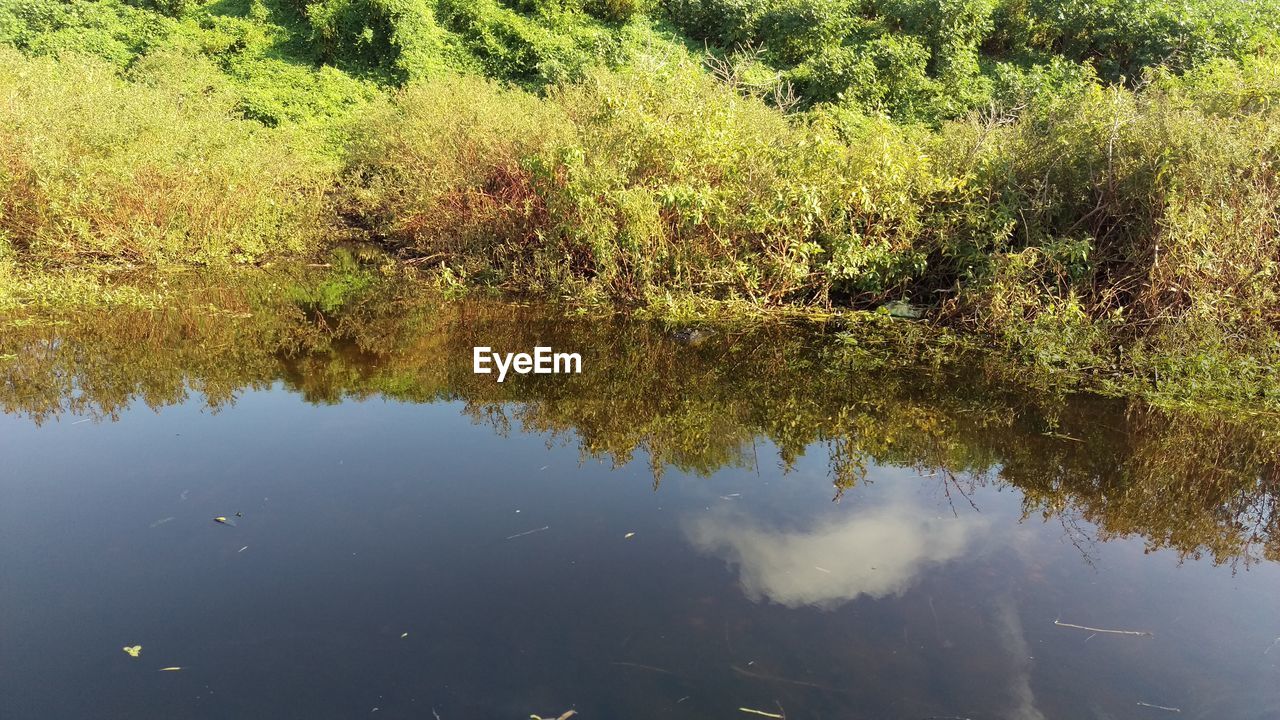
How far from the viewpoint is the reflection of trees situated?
6.09m

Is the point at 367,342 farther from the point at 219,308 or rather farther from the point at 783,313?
the point at 783,313

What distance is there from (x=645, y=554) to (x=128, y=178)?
36.4 feet

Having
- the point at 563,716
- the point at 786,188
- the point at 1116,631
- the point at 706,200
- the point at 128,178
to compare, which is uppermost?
the point at 786,188

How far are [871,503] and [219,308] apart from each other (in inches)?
357

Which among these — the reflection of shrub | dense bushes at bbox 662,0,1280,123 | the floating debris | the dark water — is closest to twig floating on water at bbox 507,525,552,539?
the dark water

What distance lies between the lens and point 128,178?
12.2 m

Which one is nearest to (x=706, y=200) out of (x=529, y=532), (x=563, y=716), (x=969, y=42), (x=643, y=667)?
(x=529, y=532)

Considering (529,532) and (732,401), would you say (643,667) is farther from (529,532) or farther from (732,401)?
(732,401)

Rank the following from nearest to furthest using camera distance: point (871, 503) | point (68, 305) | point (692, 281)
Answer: point (871, 503) → point (68, 305) → point (692, 281)

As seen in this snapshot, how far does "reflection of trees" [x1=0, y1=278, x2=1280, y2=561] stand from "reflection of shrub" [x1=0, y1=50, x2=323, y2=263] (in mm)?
2985

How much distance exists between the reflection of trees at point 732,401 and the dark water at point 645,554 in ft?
0.14

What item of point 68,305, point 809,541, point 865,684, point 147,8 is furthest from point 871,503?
point 147,8

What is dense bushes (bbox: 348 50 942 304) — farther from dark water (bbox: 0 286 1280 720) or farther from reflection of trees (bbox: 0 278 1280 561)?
dark water (bbox: 0 286 1280 720)

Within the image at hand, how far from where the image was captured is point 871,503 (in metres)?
5.84
